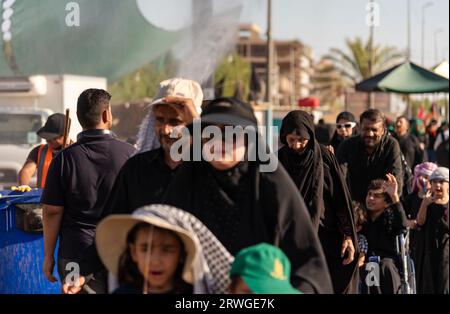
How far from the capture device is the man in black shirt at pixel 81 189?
500 cm

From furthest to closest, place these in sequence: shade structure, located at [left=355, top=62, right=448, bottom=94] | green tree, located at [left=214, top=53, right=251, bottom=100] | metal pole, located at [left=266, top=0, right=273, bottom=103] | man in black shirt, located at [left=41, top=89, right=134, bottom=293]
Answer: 1. green tree, located at [left=214, top=53, right=251, bottom=100]
2. metal pole, located at [left=266, top=0, right=273, bottom=103]
3. shade structure, located at [left=355, top=62, right=448, bottom=94]
4. man in black shirt, located at [left=41, top=89, right=134, bottom=293]

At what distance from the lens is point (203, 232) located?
3.26 m

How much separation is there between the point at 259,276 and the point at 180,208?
1.90 ft

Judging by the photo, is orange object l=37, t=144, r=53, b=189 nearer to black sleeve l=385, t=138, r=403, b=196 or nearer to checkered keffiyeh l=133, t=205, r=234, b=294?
black sleeve l=385, t=138, r=403, b=196

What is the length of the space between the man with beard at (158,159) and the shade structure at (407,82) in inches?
405

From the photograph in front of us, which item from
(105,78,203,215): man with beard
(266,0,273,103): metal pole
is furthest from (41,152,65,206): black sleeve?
(266,0,273,103): metal pole

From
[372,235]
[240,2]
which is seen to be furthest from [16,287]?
[240,2]

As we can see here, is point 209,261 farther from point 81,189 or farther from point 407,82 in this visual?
point 407,82

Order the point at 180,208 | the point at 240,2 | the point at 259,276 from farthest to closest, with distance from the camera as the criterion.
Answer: the point at 240,2 → the point at 180,208 → the point at 259,276

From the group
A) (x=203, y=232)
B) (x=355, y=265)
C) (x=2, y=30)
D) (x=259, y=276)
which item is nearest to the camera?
(x=259, y=276)

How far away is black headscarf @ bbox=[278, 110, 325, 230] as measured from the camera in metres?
5.62

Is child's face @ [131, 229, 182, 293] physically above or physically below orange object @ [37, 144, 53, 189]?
below

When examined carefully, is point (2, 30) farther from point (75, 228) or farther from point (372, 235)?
point (75, 228)
